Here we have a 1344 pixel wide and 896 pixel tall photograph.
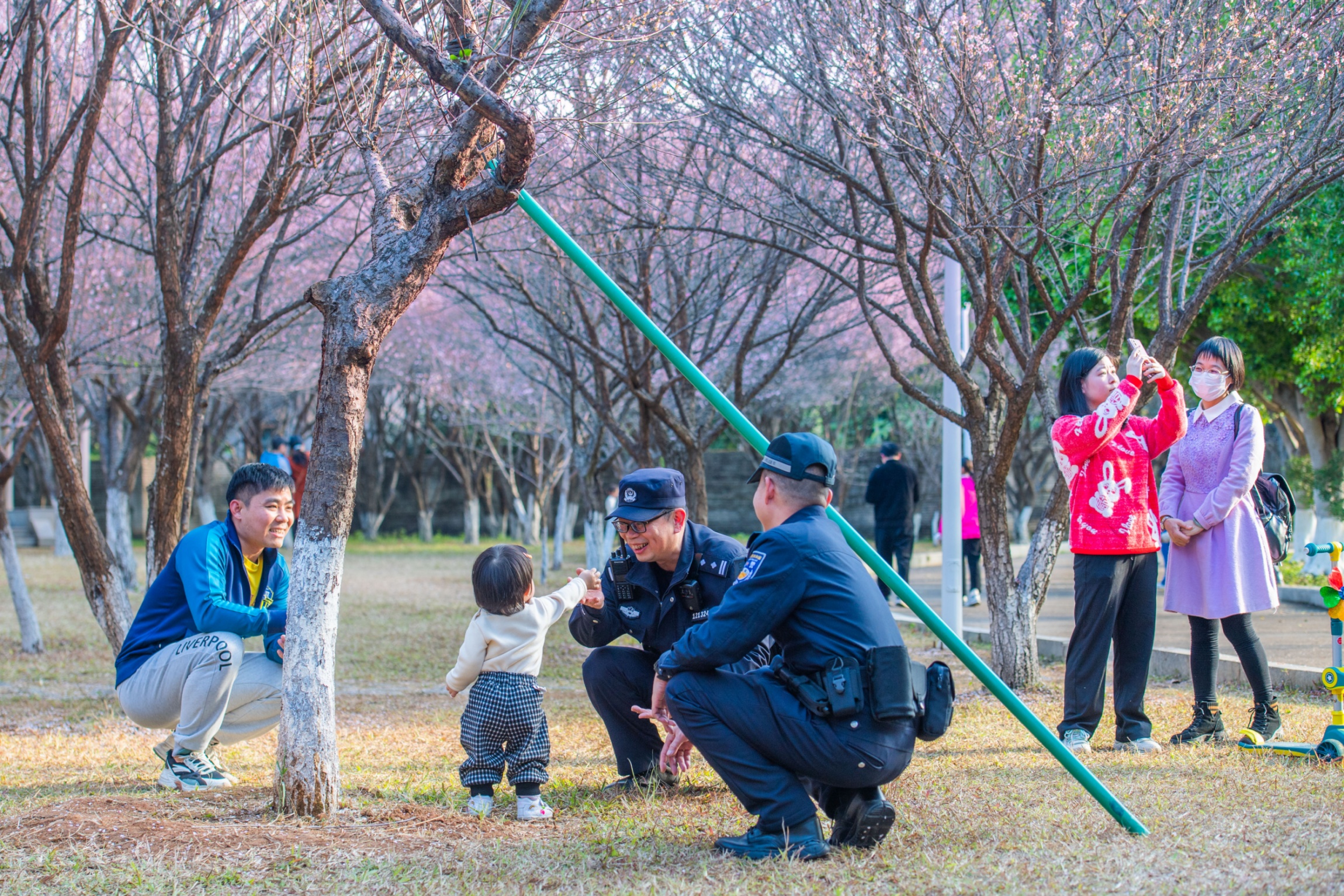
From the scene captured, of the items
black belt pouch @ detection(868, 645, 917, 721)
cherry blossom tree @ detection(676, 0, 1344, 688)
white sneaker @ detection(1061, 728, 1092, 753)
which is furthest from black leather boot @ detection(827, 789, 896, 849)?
cherry blossom tree @ detection(676, 0, 1344, 688)

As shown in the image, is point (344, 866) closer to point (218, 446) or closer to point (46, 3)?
point (46, 3)

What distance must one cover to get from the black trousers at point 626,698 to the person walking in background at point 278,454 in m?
7.76

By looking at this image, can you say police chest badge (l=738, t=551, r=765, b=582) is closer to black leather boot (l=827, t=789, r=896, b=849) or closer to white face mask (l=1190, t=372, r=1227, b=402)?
black leather boot (l=827, t=789, r=896, b=849)

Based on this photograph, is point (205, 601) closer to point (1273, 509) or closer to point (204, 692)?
point (204, 692)

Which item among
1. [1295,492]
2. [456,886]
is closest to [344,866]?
[456,886]

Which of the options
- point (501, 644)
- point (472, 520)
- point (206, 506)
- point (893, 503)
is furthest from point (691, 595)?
point (472, 520)

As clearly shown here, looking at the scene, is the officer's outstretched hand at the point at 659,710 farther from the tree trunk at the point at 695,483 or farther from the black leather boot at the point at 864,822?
the tree trunk at the point at 695,483

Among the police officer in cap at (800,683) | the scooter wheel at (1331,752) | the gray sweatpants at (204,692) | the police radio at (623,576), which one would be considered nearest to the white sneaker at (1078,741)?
the scooter wheel at (1331,752)

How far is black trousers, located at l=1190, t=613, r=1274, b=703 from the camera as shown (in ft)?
15.5

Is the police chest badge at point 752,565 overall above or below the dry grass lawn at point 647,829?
above

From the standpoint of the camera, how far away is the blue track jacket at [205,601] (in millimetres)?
4316

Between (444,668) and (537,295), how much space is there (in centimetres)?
374

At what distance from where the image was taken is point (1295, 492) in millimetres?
13242

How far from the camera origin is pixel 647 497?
3.82 m
